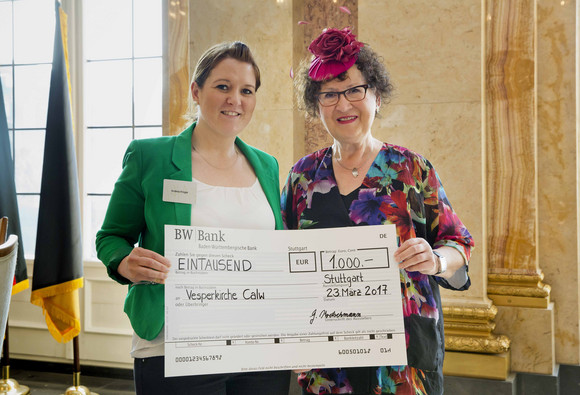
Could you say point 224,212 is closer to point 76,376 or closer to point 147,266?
point 147,266

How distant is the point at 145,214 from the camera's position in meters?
1.40

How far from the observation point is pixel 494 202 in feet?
9.89

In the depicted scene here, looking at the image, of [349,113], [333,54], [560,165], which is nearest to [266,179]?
[349,113]

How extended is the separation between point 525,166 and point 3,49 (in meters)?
4.63

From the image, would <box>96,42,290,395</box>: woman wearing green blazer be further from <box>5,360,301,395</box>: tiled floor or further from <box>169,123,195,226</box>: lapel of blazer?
<box>5,360,301,395</box>: tiled floor

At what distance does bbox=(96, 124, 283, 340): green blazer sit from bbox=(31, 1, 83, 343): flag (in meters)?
2.34

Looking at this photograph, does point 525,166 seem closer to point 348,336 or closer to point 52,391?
point 348,336

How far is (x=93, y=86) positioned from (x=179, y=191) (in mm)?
3825

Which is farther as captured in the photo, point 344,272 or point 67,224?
point 67,224

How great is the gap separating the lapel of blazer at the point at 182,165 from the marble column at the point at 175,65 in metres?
2.07

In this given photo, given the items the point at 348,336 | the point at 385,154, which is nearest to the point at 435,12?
the point at 385,154

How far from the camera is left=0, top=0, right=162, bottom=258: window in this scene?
465cm

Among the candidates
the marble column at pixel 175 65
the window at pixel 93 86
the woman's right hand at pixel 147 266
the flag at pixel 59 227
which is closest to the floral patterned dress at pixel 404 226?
the woman's right hand at pixel 147 266

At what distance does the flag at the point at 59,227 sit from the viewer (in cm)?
352
